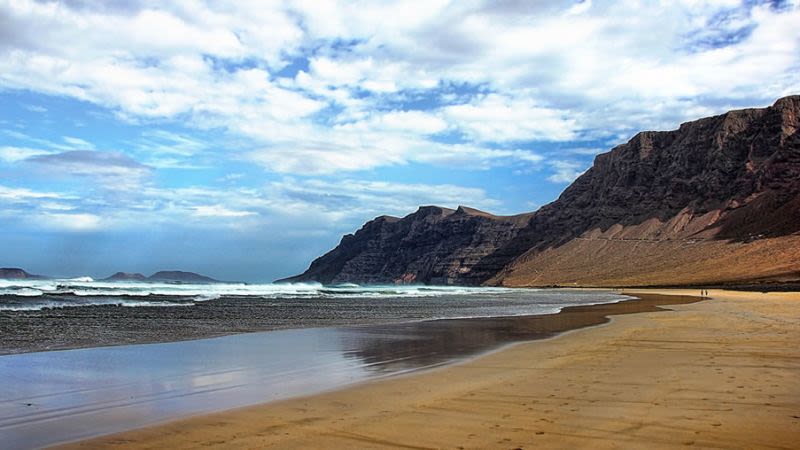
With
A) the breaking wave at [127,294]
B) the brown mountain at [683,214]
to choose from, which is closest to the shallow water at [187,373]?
the breaking wave at [127,294]

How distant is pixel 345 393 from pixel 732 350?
911 centimetres

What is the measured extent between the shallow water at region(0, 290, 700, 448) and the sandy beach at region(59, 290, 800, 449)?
0.87 m

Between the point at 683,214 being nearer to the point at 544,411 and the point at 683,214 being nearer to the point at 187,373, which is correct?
the point at 187,373

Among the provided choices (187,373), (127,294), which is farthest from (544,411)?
(127,294)

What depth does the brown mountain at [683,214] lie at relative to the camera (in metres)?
109

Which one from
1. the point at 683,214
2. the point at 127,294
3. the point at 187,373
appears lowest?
the point at 187,373

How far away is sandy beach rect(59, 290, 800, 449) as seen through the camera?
6555 millimetres

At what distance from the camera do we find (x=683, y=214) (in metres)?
139

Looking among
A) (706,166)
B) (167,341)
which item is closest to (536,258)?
(706,166)

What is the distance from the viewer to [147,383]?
10812mm

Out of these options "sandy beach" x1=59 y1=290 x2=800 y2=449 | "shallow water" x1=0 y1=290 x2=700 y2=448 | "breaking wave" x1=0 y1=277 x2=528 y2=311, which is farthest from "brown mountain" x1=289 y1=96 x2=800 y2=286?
"sandy beach" x1=59 y1=290 x2=800 y2=449

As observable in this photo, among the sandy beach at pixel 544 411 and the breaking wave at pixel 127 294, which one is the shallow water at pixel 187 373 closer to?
the sandy beach at pixel 544 411

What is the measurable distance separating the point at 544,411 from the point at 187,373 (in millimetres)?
7360

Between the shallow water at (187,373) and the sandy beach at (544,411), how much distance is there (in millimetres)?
869
